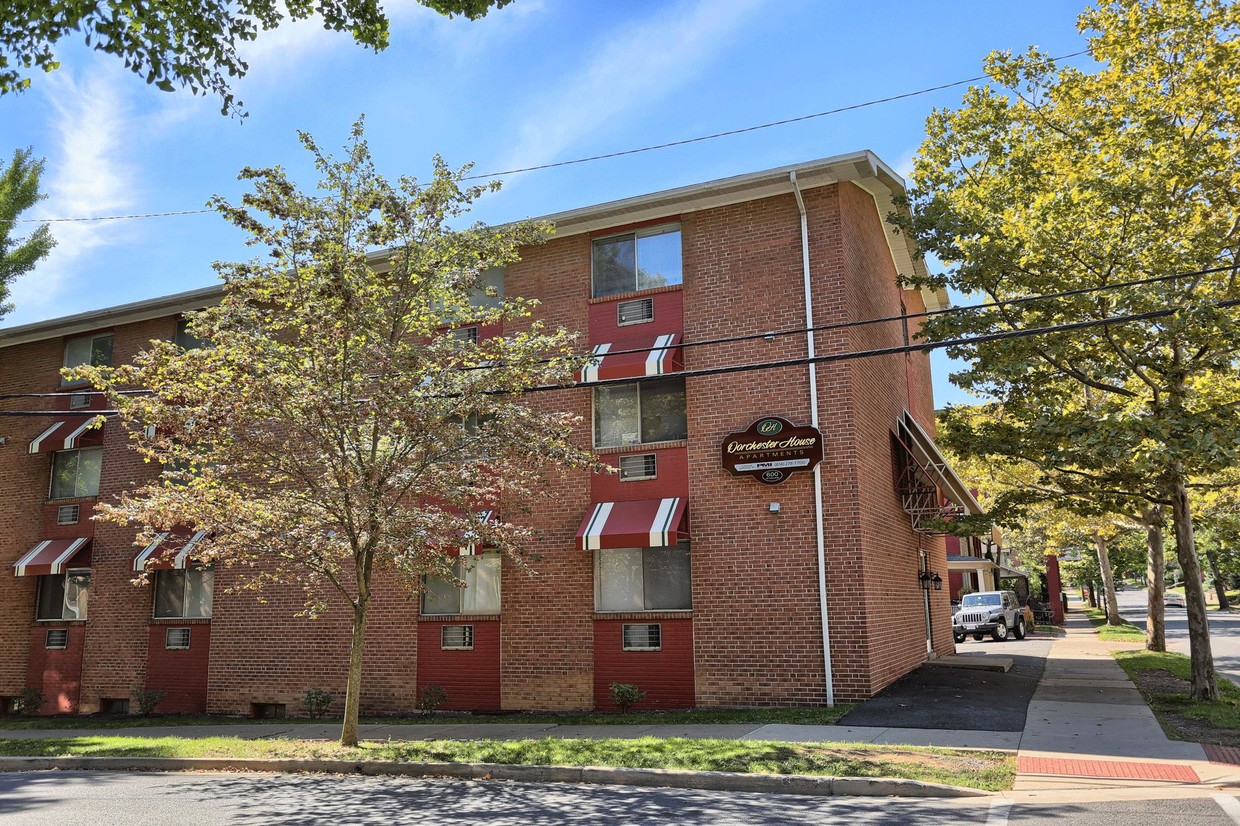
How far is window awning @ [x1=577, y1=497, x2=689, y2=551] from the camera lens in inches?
564

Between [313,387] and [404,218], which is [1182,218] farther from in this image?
[313,387]

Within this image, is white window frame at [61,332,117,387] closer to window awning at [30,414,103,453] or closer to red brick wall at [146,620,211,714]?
window awning at [30,414,103,453]

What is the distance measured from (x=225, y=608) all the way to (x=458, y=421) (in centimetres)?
906

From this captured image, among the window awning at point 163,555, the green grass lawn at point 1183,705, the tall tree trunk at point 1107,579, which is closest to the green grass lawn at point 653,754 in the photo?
the green grass lawn at point 1183,705

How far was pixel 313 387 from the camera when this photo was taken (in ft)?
37.3

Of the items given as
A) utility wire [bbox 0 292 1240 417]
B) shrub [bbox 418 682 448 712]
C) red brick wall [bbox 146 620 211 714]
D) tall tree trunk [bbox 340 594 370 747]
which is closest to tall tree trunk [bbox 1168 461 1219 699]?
utility wire [bbox 0 292 1240 417]

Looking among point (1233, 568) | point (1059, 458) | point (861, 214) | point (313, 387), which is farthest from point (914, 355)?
point (1233, 568)

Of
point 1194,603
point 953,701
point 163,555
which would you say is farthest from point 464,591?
point 1194,603

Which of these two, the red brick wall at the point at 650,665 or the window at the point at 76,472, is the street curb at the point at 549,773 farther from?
the window at the point at 76,472

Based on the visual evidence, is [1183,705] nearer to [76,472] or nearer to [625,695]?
Answer: [625,695]

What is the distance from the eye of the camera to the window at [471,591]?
639 inches

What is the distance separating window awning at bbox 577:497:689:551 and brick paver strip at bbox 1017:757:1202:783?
6261 mm

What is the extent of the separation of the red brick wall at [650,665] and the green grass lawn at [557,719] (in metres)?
0.32

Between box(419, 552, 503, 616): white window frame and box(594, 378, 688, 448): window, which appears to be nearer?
box(594, 378, 688, 448): window
